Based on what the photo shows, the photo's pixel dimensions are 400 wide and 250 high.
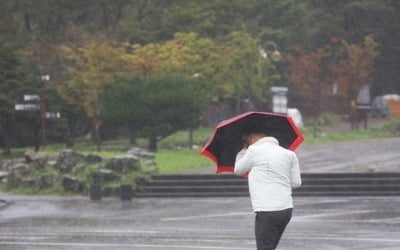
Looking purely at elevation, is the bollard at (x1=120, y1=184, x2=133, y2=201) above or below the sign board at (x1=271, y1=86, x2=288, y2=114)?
below

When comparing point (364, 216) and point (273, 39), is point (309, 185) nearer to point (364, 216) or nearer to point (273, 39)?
point (364, 216)

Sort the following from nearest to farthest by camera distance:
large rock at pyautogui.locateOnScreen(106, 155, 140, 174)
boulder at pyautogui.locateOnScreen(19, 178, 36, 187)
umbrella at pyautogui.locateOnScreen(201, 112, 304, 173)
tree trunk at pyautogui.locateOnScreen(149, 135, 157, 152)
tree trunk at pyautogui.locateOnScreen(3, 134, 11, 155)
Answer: umbrella at pyautogui.locateOnScreen(201, 112, 304, 173) < large rock at pyautogui.locateOnScreen(106, 155, 140, 174) < boulder at pyautogui.locateOnScreen(19, 178, 36, 187) < tree trunk at pyautogui.locateOnScreen(149, 135, 157, 152) < tree trunk at pyautogui.locateOnScreen(3, 134, 11, 155)

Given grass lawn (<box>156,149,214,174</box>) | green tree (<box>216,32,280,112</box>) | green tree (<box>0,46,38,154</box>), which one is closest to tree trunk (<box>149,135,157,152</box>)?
grass lawn (<box>156,149,214,174</box>)

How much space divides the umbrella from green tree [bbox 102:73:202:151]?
1292 inches

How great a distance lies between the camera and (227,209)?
24953 mm

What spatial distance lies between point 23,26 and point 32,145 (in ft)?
26.7

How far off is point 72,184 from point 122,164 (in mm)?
1601

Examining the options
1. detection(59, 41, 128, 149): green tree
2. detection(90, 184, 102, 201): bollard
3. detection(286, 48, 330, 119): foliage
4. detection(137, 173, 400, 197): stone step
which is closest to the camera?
detection(137, 173, 400, 197): stone step

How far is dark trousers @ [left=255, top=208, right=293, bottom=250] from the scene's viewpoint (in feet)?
30.6

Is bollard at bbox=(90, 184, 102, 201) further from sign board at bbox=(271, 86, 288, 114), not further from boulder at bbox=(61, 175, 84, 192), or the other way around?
sign board at bbox=(271, 86, 288, 114)

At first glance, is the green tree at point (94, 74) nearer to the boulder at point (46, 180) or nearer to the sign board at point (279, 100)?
the sign board at point (279, 100)

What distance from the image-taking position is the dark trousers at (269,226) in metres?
9.33

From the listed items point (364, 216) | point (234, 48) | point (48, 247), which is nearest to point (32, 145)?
point (234, 48)

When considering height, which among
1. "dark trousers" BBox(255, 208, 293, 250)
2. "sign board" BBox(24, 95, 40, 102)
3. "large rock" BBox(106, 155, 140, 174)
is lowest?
"large rock" BBox(106, 155, 140, 174)
